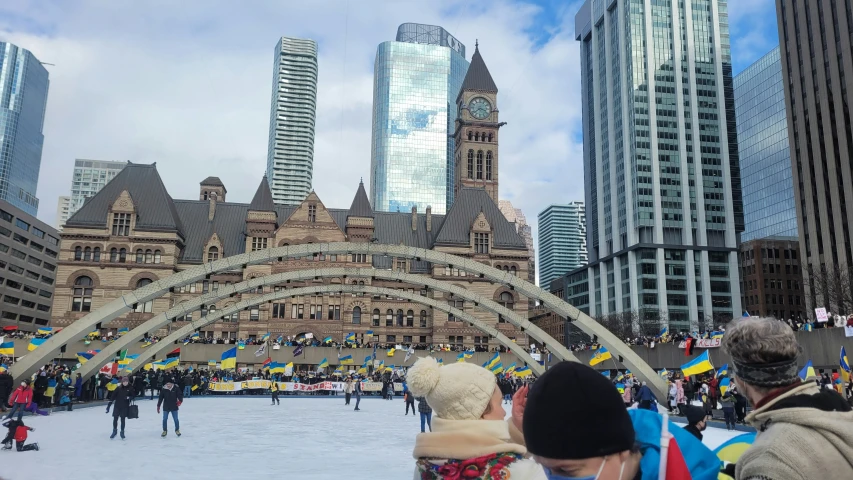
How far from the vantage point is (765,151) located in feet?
376

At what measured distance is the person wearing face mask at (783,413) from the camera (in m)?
2.50

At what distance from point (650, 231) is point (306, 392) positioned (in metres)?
73.9

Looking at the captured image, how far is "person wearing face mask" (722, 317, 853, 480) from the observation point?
250cm

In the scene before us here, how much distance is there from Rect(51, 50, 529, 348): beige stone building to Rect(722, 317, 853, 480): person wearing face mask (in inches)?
2685

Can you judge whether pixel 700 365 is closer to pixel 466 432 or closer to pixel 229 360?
pixel 466 432

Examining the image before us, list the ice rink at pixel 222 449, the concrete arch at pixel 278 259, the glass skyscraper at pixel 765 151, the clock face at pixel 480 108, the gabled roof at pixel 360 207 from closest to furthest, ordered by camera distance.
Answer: the ice rink at pixel 222 449 < the concrete arch at pixel 278 259 < the gabled roof at pixel 360 207 < the clock face at pixel 480 108 < the glass skyscraper at pixel 765 151

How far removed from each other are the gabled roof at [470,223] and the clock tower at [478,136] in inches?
463

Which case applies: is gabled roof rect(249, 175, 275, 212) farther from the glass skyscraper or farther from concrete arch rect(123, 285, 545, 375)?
the glass skyscraper

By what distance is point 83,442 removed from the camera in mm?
17062

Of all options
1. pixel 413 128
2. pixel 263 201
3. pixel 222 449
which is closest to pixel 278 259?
pixel 222 449

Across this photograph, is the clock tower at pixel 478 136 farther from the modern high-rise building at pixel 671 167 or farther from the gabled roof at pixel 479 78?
the modern high-rise building at pixel 671 167

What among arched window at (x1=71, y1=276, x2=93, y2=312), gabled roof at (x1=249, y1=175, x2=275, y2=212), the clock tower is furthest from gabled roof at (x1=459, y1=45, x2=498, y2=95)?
arched window at (x1=71, y1=276, x2=93, y2=312)

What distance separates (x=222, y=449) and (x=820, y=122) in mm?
83599

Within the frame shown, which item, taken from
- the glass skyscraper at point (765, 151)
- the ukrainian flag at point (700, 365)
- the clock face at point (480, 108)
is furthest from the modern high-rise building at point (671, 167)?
the ukrainian flag at point (700, 365)
